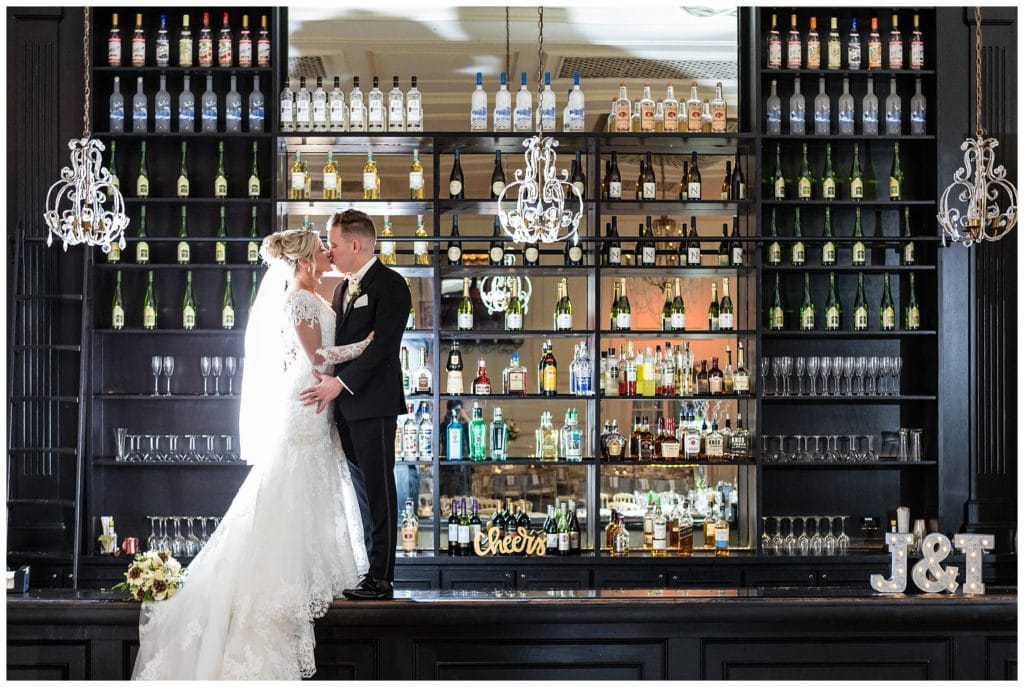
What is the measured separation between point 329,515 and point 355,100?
2.76 metres

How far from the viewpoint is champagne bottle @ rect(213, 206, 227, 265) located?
6.07m

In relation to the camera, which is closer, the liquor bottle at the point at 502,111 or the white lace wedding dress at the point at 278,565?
the white lace wedding dress at the point at 278,565

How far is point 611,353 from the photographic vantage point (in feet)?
20.7

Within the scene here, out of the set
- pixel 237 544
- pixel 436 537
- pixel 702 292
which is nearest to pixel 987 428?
pixel 702 292

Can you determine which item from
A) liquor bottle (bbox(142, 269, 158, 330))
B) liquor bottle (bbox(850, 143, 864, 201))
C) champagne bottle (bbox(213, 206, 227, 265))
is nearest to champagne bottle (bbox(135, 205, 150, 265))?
liquor bottle (bbox(142, 269, 158, 330))

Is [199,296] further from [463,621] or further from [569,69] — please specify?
[463,621]

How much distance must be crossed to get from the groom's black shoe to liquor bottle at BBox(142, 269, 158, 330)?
8.49ft

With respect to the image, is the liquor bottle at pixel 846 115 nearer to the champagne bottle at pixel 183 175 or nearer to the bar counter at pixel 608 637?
the bar counter at pixel 608 637

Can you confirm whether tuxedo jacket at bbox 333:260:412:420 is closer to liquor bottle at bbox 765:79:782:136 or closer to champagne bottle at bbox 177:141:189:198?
champagne bottle at bbox 177:141:189:198

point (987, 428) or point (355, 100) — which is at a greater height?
point (355, 100)

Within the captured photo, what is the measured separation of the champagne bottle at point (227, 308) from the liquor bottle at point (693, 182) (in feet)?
7.73

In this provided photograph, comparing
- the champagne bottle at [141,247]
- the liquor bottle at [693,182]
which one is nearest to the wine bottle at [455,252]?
the liquor bottle at [693,182]

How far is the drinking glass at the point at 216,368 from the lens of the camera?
5993mm

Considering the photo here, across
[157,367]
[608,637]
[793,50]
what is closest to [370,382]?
[608,637]
